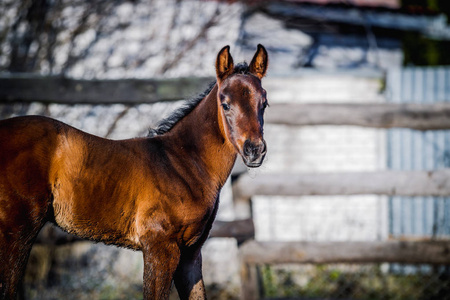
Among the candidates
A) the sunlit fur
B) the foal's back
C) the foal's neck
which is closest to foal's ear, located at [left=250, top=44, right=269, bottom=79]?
the sunlit fur

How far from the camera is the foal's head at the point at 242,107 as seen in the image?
8.84ft

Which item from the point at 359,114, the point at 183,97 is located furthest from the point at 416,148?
the point at 183,97

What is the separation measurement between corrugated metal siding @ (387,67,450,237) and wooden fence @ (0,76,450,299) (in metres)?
2.11

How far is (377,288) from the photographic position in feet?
19.4

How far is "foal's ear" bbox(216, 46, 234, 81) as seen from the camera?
2939 mm

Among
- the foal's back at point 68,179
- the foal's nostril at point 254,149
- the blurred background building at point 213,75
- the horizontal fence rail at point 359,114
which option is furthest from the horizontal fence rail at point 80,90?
the foal's nostril at point 254,149

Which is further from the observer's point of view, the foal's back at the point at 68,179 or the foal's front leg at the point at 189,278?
the foal's front leg at the point at 189,278

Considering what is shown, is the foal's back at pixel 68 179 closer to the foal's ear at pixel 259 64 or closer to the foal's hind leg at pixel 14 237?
the foal's hind leg at pixel 14 237

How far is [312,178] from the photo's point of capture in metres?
4.91

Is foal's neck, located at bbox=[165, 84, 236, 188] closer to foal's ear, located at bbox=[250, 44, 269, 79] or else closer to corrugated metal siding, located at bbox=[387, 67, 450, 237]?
foal's ear, located at bbox=[250, 44, 269, 79]

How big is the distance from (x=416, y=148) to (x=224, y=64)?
4883mm

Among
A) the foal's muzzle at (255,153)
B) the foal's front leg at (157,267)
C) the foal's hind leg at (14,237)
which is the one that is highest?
the foal's muzzle at (255,153)

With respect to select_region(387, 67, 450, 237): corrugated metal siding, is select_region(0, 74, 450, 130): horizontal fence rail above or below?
above

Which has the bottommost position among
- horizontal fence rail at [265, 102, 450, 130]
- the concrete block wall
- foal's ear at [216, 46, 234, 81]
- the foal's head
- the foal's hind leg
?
the concrete block wall
